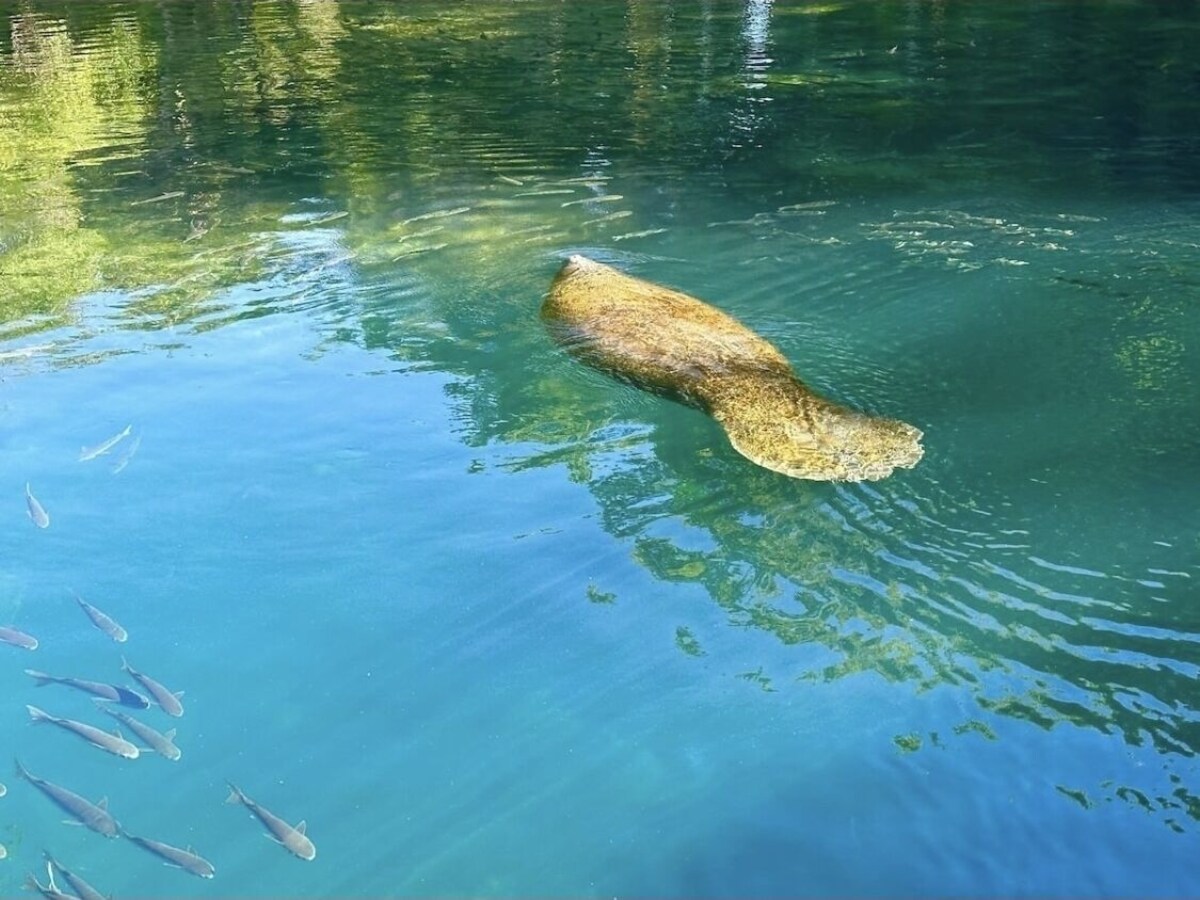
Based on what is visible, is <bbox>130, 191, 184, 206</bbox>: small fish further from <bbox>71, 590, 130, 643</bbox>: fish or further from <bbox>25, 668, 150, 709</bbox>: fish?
<bbox>25, 668, 150, 709</bbox>: fish

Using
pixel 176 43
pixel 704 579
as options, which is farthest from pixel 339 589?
pixel 176 43

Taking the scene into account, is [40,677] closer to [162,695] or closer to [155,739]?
[162,695]

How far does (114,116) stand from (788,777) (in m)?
14.7

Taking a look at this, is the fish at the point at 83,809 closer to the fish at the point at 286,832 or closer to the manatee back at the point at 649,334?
the fish at the point at 286,832

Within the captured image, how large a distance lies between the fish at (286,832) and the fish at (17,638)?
4.83ft

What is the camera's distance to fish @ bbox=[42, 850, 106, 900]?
13.5 ft

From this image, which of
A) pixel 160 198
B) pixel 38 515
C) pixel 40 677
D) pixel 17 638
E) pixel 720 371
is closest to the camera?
pixel 40 677

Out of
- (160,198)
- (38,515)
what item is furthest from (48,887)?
(160,198)

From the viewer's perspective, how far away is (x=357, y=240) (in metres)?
10.4

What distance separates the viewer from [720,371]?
23.6ft

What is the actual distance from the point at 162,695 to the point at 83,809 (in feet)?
2.20

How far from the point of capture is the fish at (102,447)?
6.98 metres

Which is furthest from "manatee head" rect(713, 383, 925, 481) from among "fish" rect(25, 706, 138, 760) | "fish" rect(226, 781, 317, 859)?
"fish" rect(25, 706, 138, 760)

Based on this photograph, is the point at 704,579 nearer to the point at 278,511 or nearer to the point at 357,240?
the point at 278,511
